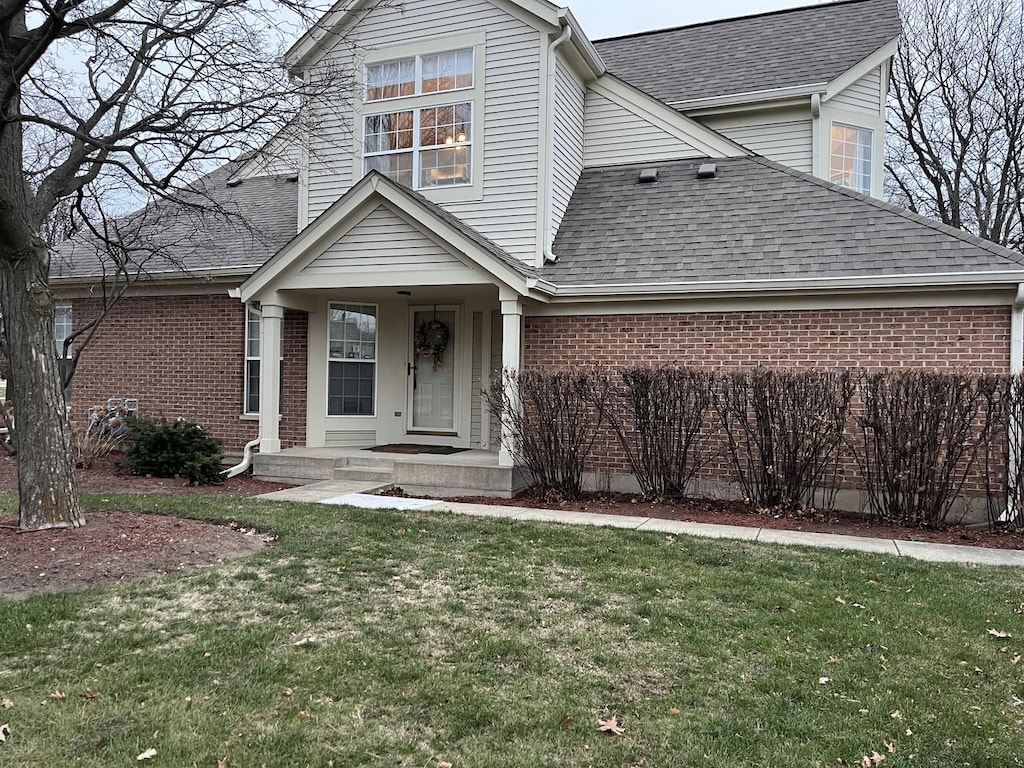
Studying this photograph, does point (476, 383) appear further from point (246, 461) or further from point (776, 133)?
point (776, 133)

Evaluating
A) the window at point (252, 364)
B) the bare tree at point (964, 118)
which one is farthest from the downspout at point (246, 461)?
the bare tree at point (964, 118)

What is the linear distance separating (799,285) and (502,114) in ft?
15.7

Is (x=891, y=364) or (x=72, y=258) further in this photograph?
(x=72, y=258)

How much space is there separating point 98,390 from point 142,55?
8165 mm

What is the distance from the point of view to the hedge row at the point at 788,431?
7.10m

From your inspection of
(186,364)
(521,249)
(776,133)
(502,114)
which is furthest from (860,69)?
(186,364)

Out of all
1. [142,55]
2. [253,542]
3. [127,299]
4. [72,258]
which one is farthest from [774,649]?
[72,258]

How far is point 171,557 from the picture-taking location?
5.41 m

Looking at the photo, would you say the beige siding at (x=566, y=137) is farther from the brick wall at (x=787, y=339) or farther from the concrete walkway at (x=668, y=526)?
the concrete walkway at (x=668, y=526)

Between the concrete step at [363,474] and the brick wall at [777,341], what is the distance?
2495mm

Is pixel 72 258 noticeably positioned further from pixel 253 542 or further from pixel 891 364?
pixel 891 364

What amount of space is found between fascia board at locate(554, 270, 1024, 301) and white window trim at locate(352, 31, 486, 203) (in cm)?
245

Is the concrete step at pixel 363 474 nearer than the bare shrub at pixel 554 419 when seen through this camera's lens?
No

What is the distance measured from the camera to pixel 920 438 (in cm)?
713
